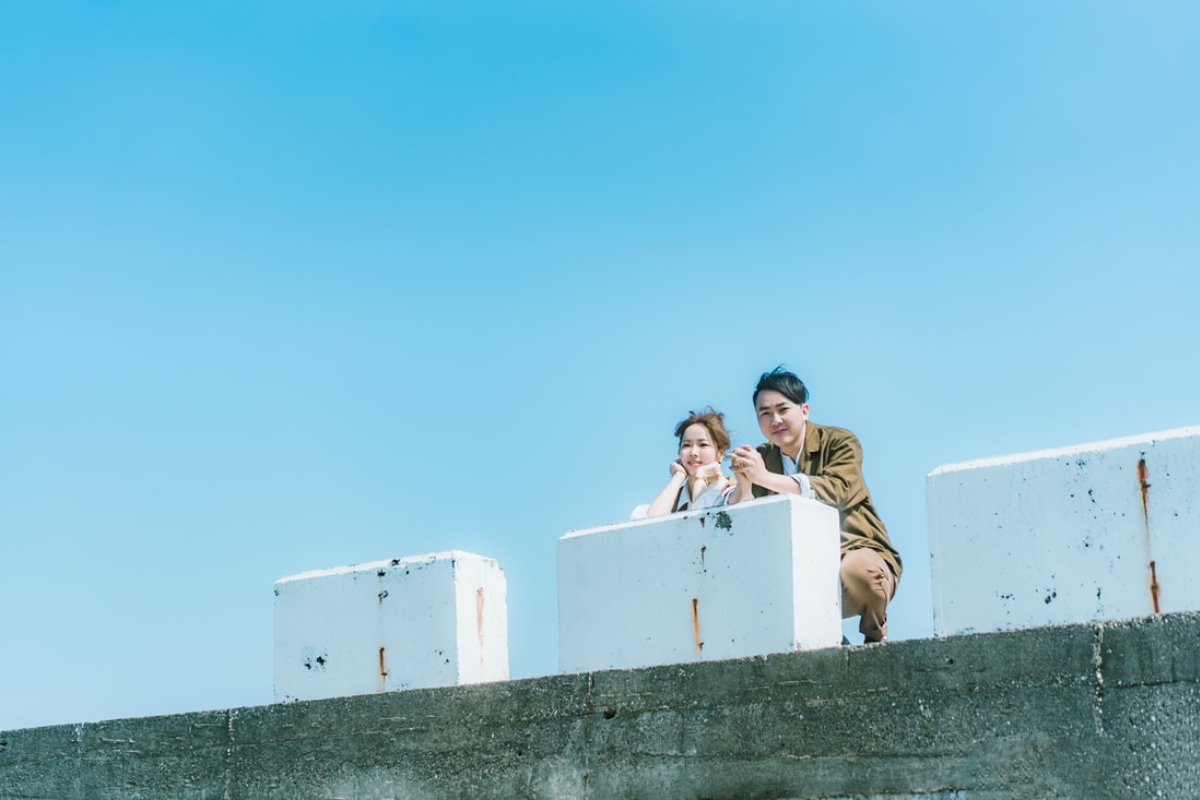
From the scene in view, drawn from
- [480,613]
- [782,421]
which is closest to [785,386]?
[782,421]

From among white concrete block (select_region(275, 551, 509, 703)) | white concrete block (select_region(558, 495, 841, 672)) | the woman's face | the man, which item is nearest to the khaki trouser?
the man

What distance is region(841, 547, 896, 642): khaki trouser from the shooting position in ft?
18.4

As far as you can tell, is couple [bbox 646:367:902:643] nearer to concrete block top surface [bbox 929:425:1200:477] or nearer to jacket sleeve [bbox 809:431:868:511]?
jacket sleeve [bbox 809:431:868:511]

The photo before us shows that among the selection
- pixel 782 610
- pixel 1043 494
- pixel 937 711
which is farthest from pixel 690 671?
pixel 1043 494

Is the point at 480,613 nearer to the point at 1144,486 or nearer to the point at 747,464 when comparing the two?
the point at 747,464

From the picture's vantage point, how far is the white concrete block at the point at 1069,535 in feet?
14.8

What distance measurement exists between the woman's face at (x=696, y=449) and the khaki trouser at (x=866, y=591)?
966 millimetres

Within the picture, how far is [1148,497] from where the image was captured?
4.55 meters

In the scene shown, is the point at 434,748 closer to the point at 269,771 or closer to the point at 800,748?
the point at 269,771

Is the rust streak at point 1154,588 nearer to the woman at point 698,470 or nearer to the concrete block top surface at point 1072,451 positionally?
the concrete block top surface at point 1072,451

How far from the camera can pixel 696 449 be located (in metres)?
6.54

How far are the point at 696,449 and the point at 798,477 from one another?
0.82 metres

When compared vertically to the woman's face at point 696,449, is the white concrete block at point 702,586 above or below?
below

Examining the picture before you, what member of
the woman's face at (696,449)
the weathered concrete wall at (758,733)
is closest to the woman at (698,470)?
the woman's face at (696,449)
